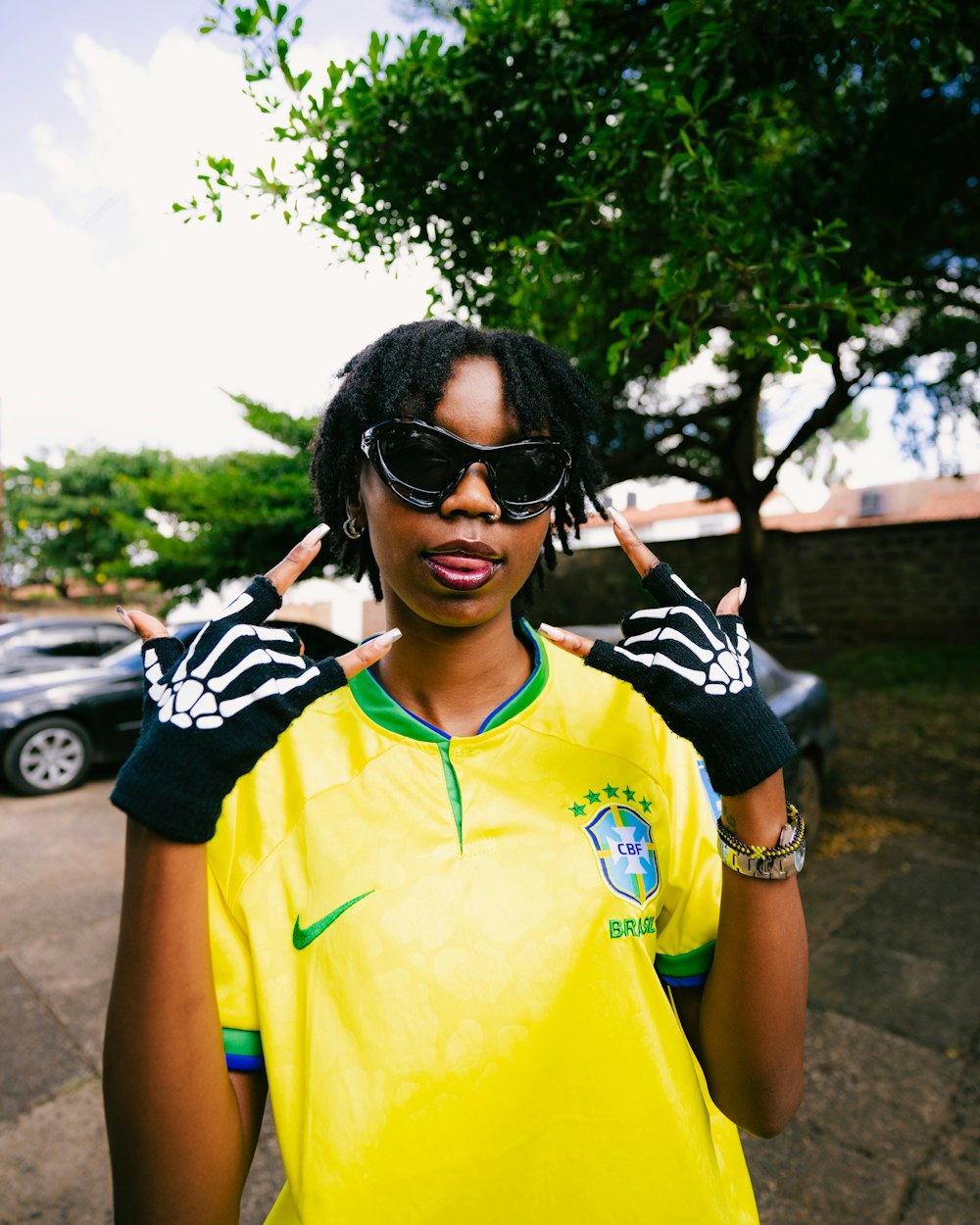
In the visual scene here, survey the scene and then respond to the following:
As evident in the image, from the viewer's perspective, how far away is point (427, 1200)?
963 mm

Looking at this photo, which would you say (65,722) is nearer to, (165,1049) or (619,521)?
(165,1049)

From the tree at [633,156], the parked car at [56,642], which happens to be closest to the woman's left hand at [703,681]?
the tree at [633,156]

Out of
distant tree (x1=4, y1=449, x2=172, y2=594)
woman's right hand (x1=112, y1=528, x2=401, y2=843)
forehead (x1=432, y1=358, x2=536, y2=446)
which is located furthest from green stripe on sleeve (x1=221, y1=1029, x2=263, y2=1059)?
distant tree (x1=4, y1=449, x2=172, y2=594)

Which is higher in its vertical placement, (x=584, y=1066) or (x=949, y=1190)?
(x=584, y=1066)

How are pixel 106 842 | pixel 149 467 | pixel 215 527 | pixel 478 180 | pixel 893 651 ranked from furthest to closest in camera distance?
pixel 149 467 → pixel 893 651 → pixel 215 527 → pixel 106 842 → pixel 478 180

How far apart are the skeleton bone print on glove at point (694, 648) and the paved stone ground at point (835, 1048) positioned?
2.18 m

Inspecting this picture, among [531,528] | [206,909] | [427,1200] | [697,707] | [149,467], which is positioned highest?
[149,467]

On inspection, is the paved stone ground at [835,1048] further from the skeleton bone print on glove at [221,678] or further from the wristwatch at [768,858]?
the skeleton bone print on glove at [221,678]

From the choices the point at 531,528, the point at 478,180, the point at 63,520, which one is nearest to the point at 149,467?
the point at 63,520

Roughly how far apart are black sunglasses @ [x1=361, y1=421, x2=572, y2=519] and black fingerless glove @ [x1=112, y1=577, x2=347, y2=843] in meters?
0.30

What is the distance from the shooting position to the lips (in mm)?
1149

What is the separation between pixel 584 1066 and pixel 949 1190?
219cm

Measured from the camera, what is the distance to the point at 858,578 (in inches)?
469

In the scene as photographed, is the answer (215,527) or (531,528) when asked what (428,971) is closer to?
(531,528)
